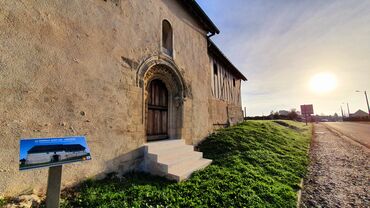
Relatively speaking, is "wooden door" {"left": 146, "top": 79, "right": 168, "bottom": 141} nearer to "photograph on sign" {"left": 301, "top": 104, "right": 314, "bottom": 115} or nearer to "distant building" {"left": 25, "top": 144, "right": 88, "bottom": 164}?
"distant building" {"left": 25, "top": 144, "right": 88, "bottom": 164}

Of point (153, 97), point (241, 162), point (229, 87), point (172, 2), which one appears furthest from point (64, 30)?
point (229, 87)

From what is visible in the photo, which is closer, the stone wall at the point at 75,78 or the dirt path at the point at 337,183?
the stone wall at the point at 75,78

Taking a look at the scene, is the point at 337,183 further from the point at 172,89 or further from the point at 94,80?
the point at 94,80

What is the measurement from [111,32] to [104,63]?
825mm

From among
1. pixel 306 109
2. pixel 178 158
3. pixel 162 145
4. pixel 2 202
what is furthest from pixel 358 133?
pixel 2 202

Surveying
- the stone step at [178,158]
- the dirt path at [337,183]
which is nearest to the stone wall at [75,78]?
the stone step at [178,158]

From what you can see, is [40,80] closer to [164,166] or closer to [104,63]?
[104,63]

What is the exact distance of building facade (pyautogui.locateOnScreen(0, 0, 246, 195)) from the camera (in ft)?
9.09

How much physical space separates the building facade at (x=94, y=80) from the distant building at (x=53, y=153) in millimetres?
1206

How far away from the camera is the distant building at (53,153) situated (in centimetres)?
188

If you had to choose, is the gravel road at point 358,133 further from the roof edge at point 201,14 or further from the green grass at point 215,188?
the roof edge at point 201,14

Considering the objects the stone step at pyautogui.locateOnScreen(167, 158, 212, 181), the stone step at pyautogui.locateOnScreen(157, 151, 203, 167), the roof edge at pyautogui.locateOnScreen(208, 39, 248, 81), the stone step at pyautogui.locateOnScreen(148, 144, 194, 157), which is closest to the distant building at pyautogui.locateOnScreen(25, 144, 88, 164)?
the stone step at pyautogui.locateOnScreen(167, 158, 212, 181)

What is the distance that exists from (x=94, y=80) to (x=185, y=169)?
287cm

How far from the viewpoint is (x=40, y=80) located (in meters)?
3.04
